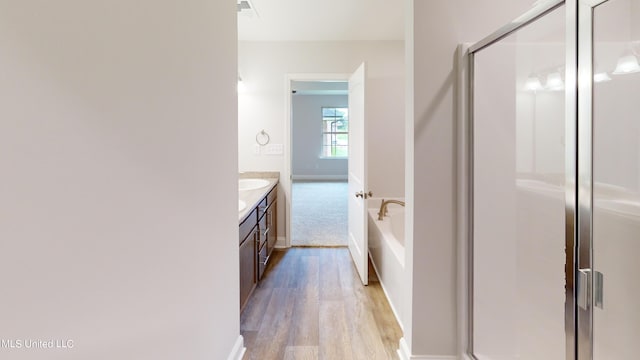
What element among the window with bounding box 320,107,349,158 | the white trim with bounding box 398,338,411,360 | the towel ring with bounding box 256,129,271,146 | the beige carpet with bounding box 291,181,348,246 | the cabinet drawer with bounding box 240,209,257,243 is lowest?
the white trim with bounding box 398,338,411,360

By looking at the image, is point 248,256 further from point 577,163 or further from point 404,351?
point 577,163

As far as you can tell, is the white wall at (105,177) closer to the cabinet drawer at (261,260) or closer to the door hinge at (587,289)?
the door hinge at (587,289)

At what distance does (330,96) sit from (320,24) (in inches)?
298

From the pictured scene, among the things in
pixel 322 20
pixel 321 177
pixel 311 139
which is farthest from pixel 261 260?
pixel 311 139

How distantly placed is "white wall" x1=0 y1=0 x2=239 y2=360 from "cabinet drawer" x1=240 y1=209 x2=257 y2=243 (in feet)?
2.97

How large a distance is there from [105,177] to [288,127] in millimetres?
3593

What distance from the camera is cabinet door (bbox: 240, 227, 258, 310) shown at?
99.0 inches

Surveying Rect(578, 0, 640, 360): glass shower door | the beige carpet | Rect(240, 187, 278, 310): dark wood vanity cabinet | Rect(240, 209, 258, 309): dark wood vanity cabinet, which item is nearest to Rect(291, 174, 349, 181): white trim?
the beige carpet

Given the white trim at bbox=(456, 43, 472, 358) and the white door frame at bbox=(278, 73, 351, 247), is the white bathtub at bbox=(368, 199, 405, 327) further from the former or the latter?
the white door frame at bbox=(278, 73, 351, 247)

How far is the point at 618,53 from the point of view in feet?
4.52

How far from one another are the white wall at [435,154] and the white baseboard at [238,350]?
0.94 metres

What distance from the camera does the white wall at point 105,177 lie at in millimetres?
608

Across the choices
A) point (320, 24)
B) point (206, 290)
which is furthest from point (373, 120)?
point (206, 290)

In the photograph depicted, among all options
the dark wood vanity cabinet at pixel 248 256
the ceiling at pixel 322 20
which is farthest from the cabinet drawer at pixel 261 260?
the ceiling at pixel 322 20
